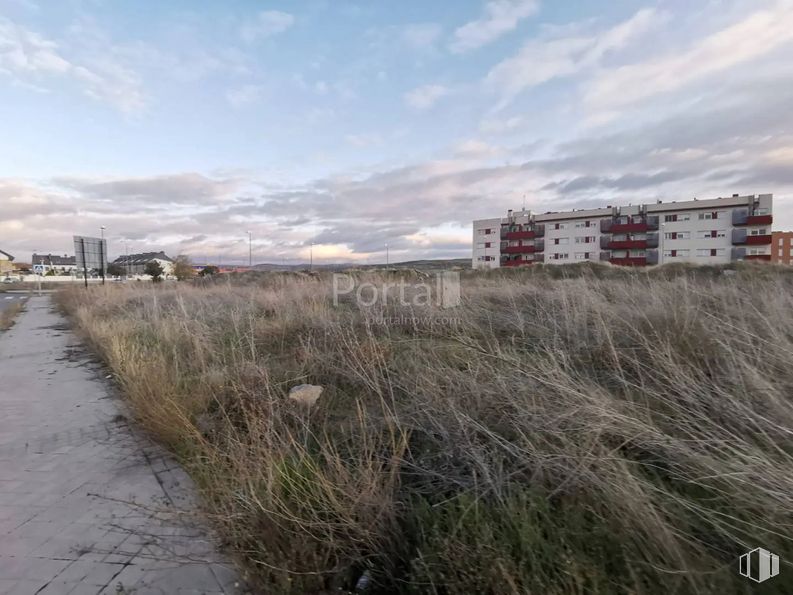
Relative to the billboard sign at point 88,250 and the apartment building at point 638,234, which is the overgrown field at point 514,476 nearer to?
the billboard sign at point 88,250

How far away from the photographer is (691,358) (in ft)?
11.3

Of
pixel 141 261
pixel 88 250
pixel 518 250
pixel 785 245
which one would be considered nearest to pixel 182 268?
pixel 88 250

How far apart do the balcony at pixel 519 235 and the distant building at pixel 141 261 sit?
7125 centimetres

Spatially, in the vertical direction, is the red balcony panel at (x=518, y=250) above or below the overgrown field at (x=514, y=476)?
above

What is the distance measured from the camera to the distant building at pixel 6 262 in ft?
275

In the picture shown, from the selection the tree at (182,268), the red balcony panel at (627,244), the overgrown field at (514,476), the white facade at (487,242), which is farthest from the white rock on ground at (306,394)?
the tree at (182,268)

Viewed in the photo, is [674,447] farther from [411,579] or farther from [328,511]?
[328,511]

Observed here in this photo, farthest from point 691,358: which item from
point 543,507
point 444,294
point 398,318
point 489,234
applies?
point 489,234

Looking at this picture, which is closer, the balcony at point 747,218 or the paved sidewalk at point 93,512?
the paved sidewalk at point 93,512

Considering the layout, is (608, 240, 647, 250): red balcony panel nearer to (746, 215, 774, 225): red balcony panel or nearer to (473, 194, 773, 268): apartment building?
(473, 194, 773, 268): apartment building

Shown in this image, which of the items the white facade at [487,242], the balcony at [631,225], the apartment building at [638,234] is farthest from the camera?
the white facade at [487,242]

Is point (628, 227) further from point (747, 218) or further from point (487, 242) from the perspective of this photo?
point (487, 242)

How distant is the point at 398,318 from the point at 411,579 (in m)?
5.21

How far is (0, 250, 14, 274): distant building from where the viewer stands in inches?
3297
